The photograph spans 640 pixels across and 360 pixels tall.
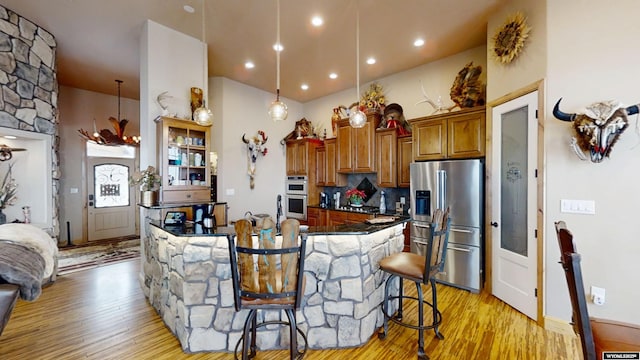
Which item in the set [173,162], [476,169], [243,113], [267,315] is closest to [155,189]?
[173,162]

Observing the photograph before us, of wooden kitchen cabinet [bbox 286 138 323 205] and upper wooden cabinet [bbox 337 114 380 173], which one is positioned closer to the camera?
upper wooden cabinet [bbox 337 114 380 173]

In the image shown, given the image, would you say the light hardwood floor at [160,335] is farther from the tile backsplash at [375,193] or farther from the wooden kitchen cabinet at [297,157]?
the wooden kitchen cabinet at [297,157]

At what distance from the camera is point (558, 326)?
2.55 m

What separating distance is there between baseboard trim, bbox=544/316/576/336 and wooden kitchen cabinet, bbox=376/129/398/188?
8.51 ft

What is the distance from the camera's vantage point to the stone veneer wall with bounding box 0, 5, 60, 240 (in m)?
3.41

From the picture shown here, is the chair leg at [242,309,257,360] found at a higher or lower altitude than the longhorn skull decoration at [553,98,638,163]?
lower

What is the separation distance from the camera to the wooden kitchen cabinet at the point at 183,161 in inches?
135

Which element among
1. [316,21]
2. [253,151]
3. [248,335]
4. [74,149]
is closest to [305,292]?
[248,335]

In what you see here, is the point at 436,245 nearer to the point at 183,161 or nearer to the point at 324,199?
the point at 183,161

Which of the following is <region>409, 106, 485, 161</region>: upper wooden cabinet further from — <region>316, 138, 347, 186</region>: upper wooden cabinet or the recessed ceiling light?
the recessed ceiling light

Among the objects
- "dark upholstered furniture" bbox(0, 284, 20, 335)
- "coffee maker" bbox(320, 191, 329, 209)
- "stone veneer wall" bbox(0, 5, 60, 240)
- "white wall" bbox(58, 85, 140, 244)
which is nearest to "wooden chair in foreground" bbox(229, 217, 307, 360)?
"dark upholstered furniture" bbox(0, 284, 20, 335)

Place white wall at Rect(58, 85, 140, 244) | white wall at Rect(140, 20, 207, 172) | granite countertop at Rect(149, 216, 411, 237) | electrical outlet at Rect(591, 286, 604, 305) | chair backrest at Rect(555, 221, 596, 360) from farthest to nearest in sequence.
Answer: white wall at Rect(58, 85, 140, 244) → white wall at Rect(140, 20, 207, 172) → electrical outlet at Rect(591, 286, 604, 305) → granite countertop at Rect(149, 216, 411, 237) → chair backrest at Rect(555, 221, 596, 360)

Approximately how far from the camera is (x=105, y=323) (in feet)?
8.87

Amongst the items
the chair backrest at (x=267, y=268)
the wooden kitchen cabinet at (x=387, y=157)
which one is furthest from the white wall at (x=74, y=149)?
the chair backrest at (x=267, y=268)
